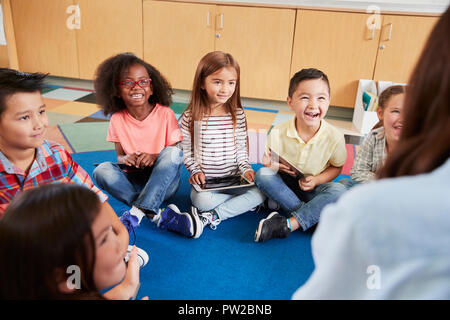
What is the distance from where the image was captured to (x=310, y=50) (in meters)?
2.59

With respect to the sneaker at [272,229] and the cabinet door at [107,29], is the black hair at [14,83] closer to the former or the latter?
the sneaker at [272,229]

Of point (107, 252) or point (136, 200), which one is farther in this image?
point (136, 200)

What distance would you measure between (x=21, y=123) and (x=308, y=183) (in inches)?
36.4

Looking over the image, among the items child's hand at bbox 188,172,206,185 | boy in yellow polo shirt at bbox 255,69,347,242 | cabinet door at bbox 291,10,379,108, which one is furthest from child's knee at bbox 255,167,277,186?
cabinet door at bbox 291,10,379,108

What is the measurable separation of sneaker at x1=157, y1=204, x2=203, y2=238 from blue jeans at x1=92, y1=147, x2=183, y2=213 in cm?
4

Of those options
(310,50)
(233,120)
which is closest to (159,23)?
(310,50)

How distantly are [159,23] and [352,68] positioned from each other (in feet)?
4.81

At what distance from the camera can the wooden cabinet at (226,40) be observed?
262cm

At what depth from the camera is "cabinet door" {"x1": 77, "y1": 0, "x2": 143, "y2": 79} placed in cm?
286

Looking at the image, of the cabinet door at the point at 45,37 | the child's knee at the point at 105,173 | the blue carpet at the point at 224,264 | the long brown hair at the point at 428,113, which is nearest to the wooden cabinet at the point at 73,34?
the cabinet door at the point at 45,37

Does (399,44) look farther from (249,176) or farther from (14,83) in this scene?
(14,83)

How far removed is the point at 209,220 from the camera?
131 cm

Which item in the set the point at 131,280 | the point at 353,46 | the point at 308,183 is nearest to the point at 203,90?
the point at 308,183

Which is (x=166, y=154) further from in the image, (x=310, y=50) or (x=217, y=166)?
(x=310, y=50)
